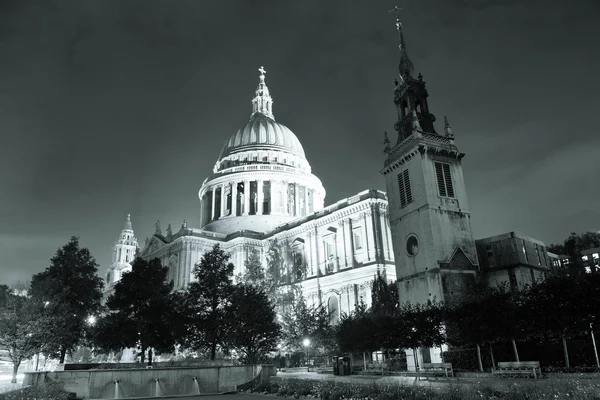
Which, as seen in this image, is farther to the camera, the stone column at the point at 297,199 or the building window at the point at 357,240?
the stone column at the point at 297,199

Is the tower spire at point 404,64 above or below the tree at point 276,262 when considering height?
above

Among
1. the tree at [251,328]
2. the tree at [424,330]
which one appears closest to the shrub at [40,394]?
the tree at [251,328]

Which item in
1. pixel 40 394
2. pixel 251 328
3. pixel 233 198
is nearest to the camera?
pixel 40 394

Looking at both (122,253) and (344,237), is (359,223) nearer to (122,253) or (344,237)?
(344,237)

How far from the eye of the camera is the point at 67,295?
40500mm

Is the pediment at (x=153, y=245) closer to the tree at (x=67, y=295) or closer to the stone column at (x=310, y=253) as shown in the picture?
the stone column at (x=310, y=253)

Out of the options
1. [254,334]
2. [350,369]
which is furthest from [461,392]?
[254,334]

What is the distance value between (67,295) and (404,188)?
31.4 m

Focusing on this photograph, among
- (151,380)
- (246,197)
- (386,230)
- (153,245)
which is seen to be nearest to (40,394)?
(151,380)

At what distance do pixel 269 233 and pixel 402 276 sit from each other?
1496 inches

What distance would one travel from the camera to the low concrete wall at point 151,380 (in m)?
22.1

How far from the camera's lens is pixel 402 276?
1494 inches

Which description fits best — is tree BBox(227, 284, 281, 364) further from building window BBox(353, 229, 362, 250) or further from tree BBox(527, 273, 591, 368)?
building window BBox(353, 229, 362, 250)

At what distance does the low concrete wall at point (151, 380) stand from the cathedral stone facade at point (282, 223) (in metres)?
27.3
